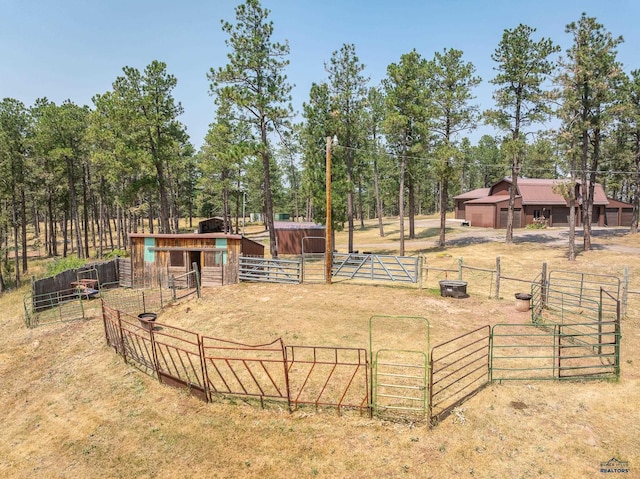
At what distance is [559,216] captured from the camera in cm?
4853

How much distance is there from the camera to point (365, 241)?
1810 inches

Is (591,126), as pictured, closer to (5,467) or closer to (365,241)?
(365,241)

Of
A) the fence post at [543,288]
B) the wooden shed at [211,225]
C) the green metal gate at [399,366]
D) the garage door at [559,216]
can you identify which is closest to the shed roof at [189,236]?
the green metal gate at [399,366]

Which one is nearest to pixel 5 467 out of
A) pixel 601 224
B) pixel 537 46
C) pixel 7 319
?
pixel 7 319

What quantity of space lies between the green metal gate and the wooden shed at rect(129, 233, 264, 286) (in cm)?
1086

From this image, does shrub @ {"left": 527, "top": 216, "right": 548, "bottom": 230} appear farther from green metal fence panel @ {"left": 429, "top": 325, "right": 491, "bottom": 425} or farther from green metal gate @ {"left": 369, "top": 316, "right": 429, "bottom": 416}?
green metal fence panel @ {"left": 429, "top": 325, "right": 491, "bottom": 425}

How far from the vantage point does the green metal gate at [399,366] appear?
9.03 metres

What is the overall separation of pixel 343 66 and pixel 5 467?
31203 millimetres

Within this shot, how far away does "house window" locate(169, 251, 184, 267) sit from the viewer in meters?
23.7

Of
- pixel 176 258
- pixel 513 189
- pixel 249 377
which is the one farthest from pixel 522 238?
pixel 249 377

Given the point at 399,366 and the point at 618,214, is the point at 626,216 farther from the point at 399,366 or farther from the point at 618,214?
the point at 399,366

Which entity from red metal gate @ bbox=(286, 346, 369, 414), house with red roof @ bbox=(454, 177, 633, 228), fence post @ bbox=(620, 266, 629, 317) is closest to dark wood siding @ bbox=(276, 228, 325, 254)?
red metal gate @ bbox=(286, 346, 369, 414)

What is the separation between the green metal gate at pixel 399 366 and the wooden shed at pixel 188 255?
1086 cm

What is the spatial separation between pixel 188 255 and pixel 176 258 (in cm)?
92
